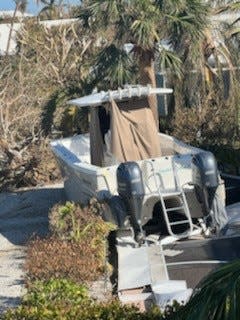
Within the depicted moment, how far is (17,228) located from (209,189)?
412 centimetres

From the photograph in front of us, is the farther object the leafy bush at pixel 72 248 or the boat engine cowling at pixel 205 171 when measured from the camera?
the boat engine cowling at pixel 205 171

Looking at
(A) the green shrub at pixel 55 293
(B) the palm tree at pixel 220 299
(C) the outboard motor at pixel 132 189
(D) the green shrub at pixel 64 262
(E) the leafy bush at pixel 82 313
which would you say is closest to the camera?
(B) the palm tree at pixel 220 299

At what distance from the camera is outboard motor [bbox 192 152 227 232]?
1189cm

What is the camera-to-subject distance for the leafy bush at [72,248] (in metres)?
9.25

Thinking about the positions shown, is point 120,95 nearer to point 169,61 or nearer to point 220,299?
point 169,61

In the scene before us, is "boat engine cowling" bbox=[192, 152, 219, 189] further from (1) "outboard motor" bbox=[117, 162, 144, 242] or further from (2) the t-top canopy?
(2) the t-top canopy

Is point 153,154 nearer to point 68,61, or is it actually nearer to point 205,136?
point 205,136

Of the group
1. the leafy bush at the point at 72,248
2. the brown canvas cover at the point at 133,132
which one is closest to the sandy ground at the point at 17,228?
the leafy bush at the point at 72,248

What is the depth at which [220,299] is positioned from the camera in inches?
163

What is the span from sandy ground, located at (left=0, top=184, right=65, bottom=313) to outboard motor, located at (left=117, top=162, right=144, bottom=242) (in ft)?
5.44

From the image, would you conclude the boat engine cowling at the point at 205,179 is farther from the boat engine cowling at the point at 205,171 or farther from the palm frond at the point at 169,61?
Result: the palm frond at the point at 169,61

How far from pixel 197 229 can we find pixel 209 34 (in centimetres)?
854

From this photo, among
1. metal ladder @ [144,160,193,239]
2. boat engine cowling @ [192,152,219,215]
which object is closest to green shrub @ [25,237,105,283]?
metal ladder @ [144,160,193,239]

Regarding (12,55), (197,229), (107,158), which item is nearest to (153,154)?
(107,158)
